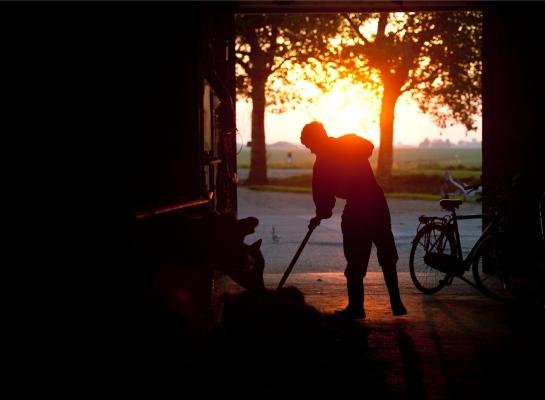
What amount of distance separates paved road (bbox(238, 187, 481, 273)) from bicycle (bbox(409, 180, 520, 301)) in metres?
2.04

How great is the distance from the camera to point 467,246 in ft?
45.8

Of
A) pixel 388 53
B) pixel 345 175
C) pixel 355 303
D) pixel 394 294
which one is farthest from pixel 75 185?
pixel 388 53

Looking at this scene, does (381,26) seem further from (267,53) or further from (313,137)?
(313,137)

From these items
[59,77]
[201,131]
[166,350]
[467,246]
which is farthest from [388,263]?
[467,246]

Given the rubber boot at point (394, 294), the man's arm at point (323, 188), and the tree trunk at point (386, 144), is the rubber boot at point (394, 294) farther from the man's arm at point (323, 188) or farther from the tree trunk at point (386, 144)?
the tree trunk at point (386, 144)

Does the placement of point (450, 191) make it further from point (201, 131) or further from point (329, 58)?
point (201, 131)

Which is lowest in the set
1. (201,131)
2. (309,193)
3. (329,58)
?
(309,193)

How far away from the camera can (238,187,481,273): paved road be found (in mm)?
12273

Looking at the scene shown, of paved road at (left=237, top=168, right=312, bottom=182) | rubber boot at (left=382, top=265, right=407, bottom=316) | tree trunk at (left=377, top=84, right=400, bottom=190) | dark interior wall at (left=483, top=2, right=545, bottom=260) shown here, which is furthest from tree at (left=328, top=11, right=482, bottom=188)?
rubber boot at (left=382, top=265, right=407, bottom=316)

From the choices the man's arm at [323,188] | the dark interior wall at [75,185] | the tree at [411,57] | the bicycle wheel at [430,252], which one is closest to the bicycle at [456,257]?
the bicycle wheel at [430,252]

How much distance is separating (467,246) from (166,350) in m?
9.20

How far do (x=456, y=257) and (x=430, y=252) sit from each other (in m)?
0.31

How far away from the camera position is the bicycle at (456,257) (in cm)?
852

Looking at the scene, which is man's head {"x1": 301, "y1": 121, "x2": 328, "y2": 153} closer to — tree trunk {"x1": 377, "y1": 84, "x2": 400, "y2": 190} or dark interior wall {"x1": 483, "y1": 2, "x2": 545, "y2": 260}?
dark interior wall {"x1": 483, "y1": 2, "x2": 545, "y2": 260}
